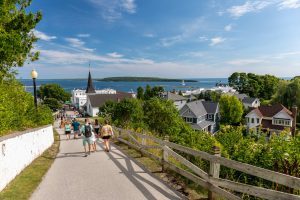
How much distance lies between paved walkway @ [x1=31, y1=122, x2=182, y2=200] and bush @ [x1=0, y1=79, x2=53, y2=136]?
218cm

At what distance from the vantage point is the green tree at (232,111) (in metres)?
58.7

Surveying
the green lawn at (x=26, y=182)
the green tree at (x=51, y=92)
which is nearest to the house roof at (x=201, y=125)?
the green lawn at (x=26, y=182)

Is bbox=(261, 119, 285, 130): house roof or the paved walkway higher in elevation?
the paved walkway

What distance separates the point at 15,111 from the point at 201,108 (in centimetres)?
5054

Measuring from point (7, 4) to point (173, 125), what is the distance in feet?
53.4

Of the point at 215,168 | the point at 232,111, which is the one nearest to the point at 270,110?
the point at 232,111

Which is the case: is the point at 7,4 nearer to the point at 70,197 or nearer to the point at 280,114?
the point at 70,197

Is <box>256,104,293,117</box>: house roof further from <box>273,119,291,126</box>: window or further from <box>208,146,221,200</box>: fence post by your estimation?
<box>208,146,221,200</box>: fence post

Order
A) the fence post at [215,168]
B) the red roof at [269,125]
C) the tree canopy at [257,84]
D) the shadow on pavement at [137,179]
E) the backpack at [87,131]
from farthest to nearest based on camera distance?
the tree canopy at [257,84] < the red roof at [269,125] < the backpack at [87,131] < the shadow on pavement at [137,179] < the fence post at [215,168]

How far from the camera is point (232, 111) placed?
5903 cm

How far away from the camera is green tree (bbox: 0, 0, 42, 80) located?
996 cm

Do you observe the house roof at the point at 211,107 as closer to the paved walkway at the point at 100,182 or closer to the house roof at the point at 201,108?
the house roof at the point at 201,108

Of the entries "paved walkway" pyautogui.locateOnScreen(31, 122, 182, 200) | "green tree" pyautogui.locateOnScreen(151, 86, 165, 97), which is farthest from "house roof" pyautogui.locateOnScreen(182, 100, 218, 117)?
"paved walkway" pyautogui.locateOnScreen(31, 122, 182, 200)

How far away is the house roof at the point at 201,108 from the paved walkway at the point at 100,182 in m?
44.1
